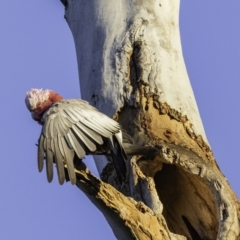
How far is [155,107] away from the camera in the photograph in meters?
6.07

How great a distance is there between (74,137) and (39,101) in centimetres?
69

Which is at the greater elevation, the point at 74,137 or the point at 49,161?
the point at 74,137

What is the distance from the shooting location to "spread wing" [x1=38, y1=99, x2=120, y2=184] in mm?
5070

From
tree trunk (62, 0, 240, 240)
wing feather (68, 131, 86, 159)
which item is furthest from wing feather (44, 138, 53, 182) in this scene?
tree trunk (62, 0, 240, 240)

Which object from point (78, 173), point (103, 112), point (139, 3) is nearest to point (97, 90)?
point (103, 112)

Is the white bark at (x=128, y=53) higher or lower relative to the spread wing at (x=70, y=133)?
higher

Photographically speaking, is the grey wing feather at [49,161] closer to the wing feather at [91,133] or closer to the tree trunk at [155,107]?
the wing feather at [91,133]

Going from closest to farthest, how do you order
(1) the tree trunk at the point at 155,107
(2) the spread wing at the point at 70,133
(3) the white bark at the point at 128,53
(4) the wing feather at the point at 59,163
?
(4) the wing feather at the point at 59,163
(2) the spread wing at the point at 70,133
(1) the tree trunk at the point at 155,107
(3) the white bark at the point at 128,53

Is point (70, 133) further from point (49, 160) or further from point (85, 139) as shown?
point (49, 160)

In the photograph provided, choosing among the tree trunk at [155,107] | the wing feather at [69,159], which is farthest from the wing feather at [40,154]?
the tree trunk at [155,107]

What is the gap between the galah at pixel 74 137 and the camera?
5.09 m

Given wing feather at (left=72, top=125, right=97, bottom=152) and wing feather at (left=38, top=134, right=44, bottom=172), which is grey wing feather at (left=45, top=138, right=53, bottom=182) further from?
wing feather at (left=72, top=125, right=97, bottom=152)

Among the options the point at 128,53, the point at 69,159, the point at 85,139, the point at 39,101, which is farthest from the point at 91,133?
the point at 128,53

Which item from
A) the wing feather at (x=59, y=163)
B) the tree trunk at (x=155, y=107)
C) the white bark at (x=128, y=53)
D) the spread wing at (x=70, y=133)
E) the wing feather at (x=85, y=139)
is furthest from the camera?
the white bark at (x=128, y=53)
